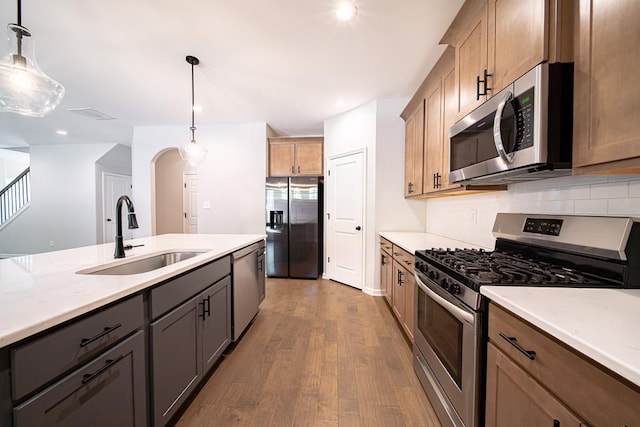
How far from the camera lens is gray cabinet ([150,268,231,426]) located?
1188 mm

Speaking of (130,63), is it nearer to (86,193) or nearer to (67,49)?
(67,49)

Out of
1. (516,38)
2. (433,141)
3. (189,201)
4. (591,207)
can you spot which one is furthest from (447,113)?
(189,201)

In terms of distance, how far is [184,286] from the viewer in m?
1.41

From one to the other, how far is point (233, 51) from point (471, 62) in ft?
6.80

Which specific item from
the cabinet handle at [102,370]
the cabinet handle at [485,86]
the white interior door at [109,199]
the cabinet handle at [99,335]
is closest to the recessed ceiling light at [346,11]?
the cabinet handle at [485,86]

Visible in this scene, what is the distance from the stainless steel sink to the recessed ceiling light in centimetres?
218

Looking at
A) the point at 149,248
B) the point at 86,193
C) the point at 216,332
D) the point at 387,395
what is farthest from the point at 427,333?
the point at 86,193

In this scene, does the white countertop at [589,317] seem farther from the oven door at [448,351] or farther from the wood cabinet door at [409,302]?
the wood cabinet door at [409,302]

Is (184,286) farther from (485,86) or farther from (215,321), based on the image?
(485,86)

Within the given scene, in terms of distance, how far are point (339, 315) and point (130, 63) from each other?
11.7 ft

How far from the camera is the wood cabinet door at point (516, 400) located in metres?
0.69

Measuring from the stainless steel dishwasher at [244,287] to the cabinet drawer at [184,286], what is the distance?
235mm

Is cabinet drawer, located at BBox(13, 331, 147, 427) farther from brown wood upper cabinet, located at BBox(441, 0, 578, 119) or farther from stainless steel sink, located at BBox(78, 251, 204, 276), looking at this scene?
brown wood upper cabinet, located at BBox(441, 0, 578, 119)

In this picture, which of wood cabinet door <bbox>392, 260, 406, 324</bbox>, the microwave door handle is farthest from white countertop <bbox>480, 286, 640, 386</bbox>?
wood cabinet door <bbox>392, 260, 406, 324</bbox>
